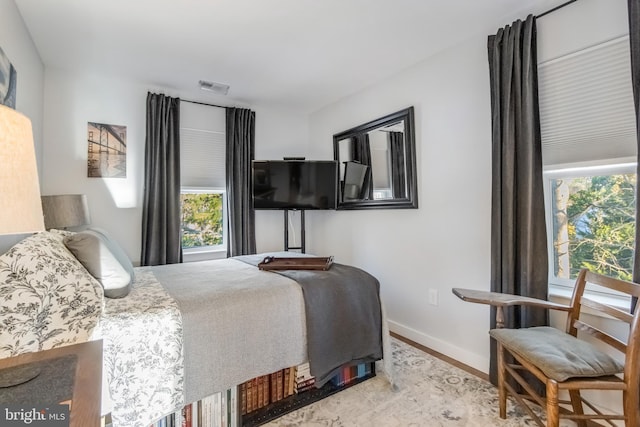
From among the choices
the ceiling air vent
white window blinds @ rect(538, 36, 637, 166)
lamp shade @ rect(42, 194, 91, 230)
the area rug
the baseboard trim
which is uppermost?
the ceiling air vent

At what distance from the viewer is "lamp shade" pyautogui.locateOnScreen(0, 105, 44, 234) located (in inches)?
24.1

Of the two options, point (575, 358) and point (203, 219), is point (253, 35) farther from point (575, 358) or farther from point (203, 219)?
point (575, 358)

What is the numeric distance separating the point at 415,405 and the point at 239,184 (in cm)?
266

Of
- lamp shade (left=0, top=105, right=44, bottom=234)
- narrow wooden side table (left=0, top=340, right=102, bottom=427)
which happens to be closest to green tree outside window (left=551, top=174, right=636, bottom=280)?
narrow wooden side table (left=0, top=340, right=102, bottom=427)

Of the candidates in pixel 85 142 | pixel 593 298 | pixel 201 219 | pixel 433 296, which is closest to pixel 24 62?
pixel 85 142

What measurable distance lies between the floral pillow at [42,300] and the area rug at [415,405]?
1100 mm

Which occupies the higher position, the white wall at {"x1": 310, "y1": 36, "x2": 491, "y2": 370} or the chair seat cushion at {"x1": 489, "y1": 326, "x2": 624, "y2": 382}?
the white wall at {"x1": 310, "y1": 36, "x2": 491, "y2": 370}

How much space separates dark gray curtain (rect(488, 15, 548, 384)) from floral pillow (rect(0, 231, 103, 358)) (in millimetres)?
2202

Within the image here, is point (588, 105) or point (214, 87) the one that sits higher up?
point (214, 87)

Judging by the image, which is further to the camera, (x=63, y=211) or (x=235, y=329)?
(x=63, y=211)

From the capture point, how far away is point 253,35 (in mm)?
2229

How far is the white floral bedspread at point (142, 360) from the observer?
4.15ft

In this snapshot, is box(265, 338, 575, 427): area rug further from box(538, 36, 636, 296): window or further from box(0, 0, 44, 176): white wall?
box(0, 0, 44, 176): white wall

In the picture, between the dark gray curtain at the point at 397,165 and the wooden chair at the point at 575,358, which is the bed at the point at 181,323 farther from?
the dark gray curtain at the point at 397,165
